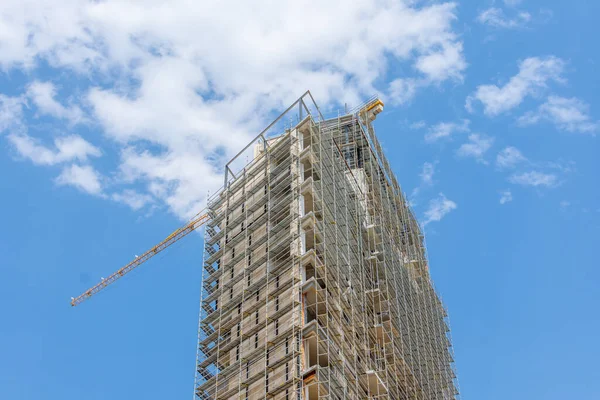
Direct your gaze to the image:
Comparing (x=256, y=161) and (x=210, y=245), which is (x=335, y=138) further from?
(x=210, y=245)

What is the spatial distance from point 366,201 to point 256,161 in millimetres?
9329

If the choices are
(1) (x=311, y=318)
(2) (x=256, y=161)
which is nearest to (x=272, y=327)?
(1) (x=311, y=318)

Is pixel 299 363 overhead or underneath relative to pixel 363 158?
underneath

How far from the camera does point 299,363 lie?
4725 cm

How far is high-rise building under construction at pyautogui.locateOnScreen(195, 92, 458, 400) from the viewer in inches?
1938

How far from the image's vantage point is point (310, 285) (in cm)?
5041

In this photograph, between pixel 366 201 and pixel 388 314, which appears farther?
pixel 366 201

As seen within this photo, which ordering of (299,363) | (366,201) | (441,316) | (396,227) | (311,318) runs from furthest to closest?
(441,316) → (396,227) → (366,201) → (311,318) → (299,363)

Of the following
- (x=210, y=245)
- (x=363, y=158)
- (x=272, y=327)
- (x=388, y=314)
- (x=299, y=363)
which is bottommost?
(x=299, y=363)

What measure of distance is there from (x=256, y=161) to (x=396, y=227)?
49.9 ft

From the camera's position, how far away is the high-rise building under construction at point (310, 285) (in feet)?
161

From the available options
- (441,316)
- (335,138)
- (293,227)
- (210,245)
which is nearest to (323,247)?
(293,227)

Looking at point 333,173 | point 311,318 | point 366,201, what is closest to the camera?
point 311,318

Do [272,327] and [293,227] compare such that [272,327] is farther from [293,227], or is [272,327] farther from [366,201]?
[366,201]
